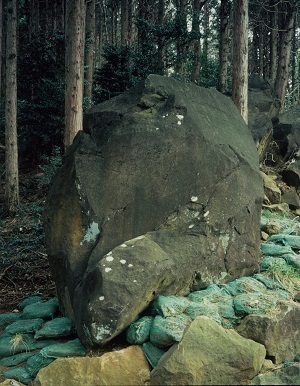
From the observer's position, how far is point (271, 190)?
877 cm

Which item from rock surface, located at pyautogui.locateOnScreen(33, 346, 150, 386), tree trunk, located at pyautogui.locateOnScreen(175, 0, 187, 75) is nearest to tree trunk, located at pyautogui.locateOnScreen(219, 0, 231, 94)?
tree trunk, located at pyautogui.locateOnScreen(175, 0, 187, 75)

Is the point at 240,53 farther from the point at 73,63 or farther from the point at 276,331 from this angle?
the point at 276,331

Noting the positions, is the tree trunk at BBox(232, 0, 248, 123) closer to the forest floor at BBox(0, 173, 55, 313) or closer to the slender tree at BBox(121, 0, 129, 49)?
the forest floor at BBox(0, 173, 55, 313)

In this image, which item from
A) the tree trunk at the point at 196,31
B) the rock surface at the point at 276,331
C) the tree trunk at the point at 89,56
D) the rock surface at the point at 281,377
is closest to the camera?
the rock surface at the point at 281,377

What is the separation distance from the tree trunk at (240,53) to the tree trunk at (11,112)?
5747mm

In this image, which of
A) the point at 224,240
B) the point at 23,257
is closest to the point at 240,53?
the point at 224,240

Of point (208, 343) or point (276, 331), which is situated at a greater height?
point (208, 343)

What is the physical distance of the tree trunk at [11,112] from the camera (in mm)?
11633

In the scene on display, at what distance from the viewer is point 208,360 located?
3.25 meters

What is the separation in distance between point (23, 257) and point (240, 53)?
583cm

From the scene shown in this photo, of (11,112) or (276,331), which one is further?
(11,112)

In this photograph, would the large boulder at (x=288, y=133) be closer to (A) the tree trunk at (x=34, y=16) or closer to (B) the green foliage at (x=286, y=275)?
(B) the green foliage at (x=286, y=275)

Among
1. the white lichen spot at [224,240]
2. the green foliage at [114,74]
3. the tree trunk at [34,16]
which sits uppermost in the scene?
the tree trunk at [34,16]

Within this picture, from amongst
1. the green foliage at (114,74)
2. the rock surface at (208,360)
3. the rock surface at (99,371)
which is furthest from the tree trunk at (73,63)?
the rock surface at (208,360)
